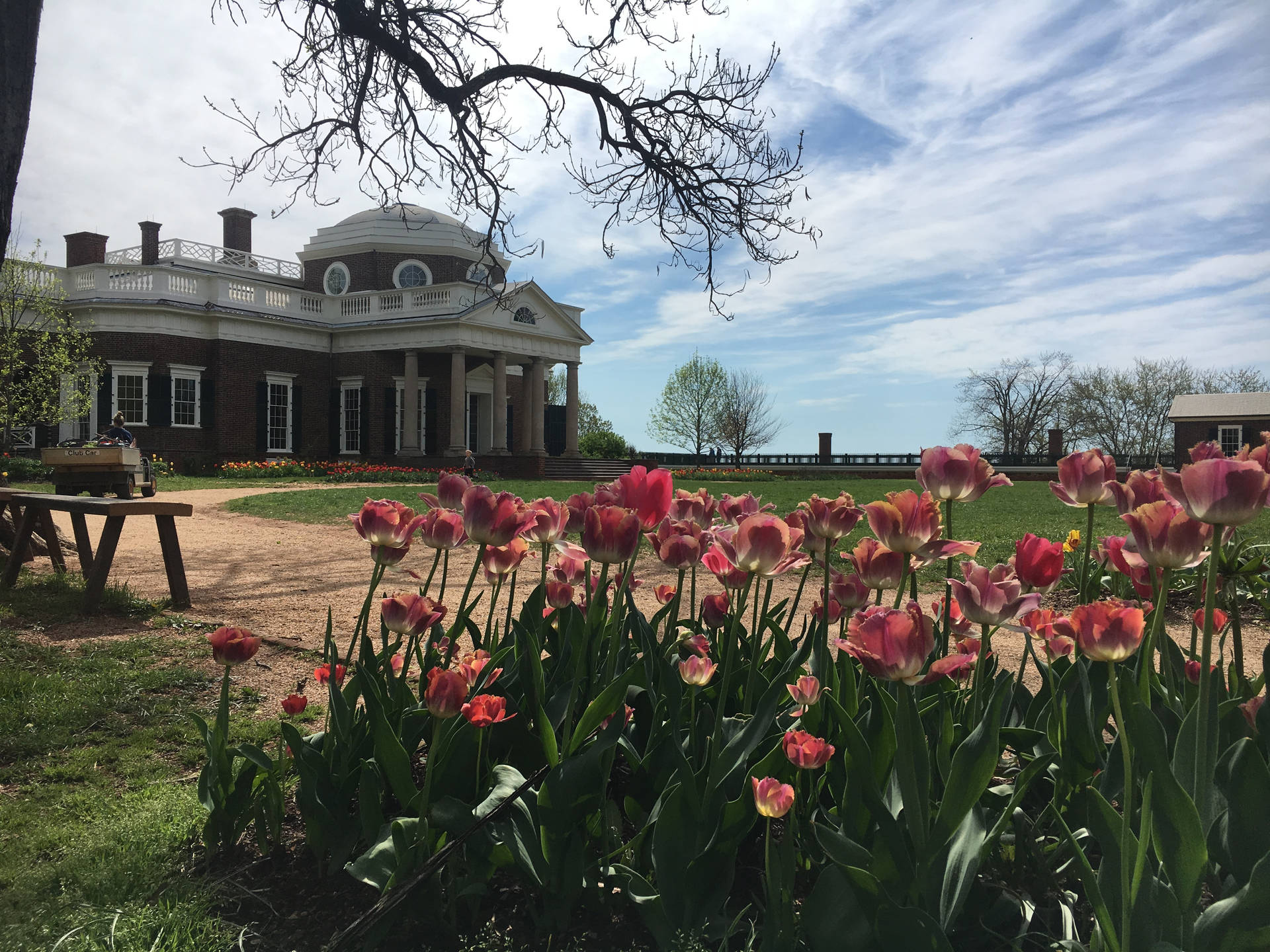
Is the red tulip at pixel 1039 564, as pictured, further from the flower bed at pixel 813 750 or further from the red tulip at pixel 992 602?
the red tulip at pixel 992 602

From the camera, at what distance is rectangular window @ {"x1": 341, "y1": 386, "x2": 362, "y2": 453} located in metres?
31.1

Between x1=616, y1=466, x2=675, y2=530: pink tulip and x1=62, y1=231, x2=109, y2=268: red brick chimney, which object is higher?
x1=62, y1=231, x2=109, y2=268: red brick chimney

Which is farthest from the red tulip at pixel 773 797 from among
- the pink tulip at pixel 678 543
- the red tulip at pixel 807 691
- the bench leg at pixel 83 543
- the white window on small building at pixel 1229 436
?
the white window on small building at pixel 1229 436

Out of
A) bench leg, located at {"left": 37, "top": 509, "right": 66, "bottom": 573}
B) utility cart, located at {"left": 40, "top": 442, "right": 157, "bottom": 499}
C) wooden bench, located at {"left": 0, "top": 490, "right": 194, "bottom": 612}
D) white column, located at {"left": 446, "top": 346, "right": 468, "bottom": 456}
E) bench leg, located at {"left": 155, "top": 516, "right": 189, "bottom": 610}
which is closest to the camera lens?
wooden bench, located at {"left": 0, "top": 490, "right": 194, "bottom": 612}

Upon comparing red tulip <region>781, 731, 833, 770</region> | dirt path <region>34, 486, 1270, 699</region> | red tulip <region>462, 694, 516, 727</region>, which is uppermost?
red tulip <region>462, 694, 516, 727</region>

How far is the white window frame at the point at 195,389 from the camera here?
2662 centimetres

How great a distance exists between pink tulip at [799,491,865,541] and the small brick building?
49551mm

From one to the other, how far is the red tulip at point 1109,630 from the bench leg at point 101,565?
6128mm

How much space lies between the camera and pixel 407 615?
1907 mm

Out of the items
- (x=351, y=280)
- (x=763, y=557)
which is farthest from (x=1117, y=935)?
(x=351, y=280)

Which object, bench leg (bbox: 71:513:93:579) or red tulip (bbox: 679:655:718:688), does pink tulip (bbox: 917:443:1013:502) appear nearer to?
red tulip (bbox: 679:655:718:688)

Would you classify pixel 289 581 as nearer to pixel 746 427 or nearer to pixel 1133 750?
pixel 1133 750

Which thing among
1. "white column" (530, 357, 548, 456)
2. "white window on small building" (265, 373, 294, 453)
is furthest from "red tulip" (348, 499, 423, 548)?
"white window on small building" (265, 373, 294, 453)

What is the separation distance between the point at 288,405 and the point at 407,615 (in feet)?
100
